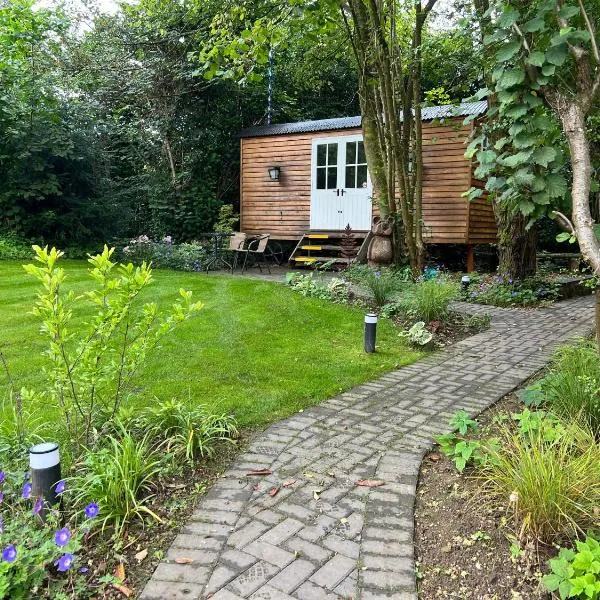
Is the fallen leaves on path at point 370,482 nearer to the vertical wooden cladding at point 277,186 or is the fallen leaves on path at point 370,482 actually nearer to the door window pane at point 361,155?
the door window pane at point 361,155

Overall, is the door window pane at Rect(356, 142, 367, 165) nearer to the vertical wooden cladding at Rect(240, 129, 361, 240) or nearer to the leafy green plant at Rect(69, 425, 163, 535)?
the vertical wooden cladding at Rect(240, 129, 361, 240)

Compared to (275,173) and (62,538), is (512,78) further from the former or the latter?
(275,173)

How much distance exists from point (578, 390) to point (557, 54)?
1.65 meters

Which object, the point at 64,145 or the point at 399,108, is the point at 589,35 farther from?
the point at 64,145

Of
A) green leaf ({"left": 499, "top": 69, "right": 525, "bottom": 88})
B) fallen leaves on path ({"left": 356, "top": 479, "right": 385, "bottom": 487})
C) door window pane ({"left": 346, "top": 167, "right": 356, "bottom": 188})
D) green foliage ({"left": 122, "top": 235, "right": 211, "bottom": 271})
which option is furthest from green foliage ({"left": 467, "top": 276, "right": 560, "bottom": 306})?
fallen leaves on path ({"left": 356, "top": 479, "right": 385, "bottom": 487})

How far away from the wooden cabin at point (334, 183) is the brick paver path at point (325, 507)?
6435 mm

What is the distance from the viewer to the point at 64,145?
32.2 feet

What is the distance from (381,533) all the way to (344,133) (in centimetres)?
965

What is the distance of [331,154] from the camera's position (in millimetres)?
10836

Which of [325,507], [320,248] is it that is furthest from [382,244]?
[325,507]

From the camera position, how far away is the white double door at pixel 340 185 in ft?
34.5

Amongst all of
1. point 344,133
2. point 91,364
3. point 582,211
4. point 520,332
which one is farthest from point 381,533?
point 344,133

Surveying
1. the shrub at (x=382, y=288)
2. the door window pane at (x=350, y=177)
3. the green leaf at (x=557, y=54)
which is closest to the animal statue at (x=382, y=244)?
the shrub at (x=382, y=288)

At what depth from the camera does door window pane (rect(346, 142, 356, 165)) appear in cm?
1055
